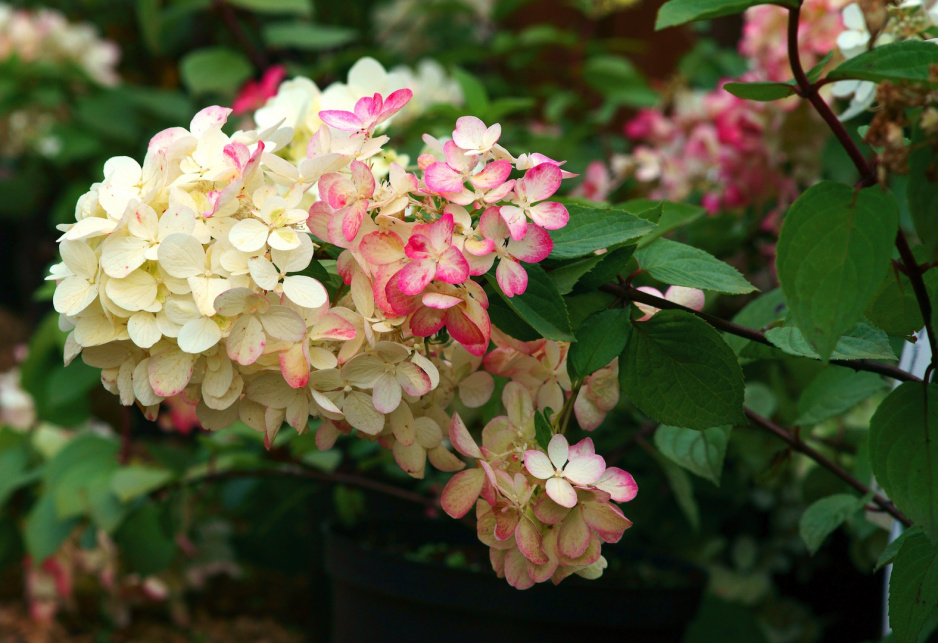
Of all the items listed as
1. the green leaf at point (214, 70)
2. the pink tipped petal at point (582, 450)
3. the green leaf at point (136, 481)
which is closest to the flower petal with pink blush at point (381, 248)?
the pink tipped petal at point (582, 450)

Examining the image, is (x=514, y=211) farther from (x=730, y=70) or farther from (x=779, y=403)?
(x=730, y=70)

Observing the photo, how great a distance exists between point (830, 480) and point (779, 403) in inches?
3.1

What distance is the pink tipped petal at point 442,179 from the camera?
0.31 metres

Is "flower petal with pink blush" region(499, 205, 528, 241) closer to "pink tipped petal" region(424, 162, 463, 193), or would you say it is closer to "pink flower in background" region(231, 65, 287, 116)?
"pink tipped petal" region(424, 162, 463, 193)

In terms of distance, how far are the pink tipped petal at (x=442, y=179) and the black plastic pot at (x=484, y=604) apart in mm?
344

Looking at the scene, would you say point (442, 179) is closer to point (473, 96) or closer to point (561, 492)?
point (561, 492)

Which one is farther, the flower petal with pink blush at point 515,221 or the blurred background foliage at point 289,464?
the blurred background foliage at point 289,464

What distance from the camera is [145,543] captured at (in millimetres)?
823

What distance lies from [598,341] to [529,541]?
0.28 ft

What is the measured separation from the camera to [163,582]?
3.49ft

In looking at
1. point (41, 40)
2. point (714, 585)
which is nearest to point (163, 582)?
point (714, 585)

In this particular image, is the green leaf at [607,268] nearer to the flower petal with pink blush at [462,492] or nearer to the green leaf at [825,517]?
the flower petal with pink blush at [462,492]

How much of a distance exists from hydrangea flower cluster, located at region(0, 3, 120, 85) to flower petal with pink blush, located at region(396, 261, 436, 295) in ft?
4.62

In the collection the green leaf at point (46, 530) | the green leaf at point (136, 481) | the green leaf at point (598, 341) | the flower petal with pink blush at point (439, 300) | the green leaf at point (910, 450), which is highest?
the flower petal with pink blush at point (439, 300)
